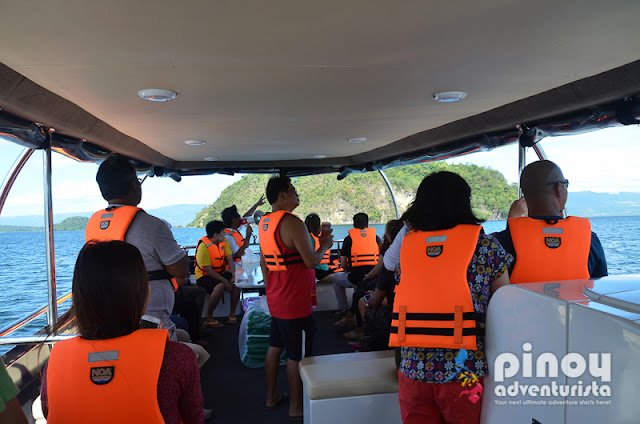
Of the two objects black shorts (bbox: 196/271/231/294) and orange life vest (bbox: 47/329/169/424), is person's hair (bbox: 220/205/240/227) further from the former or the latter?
orange life vest (bbox: 47/329/169/424)

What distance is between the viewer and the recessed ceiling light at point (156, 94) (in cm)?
290

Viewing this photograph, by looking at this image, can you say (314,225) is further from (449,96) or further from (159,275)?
(159,275)

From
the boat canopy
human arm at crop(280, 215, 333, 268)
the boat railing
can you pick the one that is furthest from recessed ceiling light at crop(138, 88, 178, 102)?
the boat railing

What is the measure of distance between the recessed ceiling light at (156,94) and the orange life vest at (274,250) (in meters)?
1.07

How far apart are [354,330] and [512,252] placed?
315 cm

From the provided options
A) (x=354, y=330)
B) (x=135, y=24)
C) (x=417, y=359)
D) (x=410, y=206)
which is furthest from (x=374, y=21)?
(x=354, y=330)

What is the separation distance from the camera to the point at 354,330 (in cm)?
468

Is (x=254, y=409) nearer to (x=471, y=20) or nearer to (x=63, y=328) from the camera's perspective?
(x=63, y=328)

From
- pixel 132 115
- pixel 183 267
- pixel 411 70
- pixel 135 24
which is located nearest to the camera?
pixel 135 24

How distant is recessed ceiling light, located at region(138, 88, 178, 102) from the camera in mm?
2904

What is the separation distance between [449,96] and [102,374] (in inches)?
117

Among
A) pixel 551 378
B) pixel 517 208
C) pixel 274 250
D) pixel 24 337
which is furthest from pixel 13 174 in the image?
pixel 551 378

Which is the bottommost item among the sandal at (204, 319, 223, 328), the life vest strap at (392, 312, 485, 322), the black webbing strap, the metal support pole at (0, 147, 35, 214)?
the sandal at (204, 319, 223, 328)

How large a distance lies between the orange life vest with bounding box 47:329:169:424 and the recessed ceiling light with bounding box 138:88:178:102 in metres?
2.18
